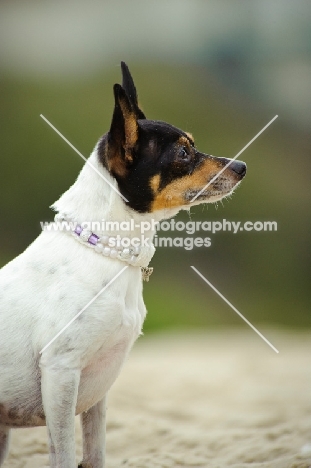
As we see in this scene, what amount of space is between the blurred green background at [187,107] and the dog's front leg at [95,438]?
4.44m

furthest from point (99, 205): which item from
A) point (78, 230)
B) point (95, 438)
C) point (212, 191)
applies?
point (95, 438)

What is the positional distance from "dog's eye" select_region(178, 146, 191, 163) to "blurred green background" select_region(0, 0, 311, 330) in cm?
428

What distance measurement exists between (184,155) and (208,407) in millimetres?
3194

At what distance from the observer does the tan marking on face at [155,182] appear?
373 cm

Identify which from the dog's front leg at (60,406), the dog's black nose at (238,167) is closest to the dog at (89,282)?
the dog's front leg at (60,406)

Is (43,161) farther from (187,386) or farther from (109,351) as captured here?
(109,351)

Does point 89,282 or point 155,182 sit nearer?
point 89,282

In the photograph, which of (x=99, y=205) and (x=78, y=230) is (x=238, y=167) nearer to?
(x=99, y=205)

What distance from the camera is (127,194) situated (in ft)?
12.1

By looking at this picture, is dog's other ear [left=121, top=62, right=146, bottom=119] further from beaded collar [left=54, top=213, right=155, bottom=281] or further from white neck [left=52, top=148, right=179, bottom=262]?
beaded collar [left=54, top=213, right=155, bottom=281]

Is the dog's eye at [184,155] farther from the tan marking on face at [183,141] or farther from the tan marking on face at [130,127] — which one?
the tan marking on face at [130,127]

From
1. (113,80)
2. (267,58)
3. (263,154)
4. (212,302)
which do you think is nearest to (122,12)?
(113,80)

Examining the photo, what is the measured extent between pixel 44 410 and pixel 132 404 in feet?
8.92

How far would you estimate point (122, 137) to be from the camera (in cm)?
366
